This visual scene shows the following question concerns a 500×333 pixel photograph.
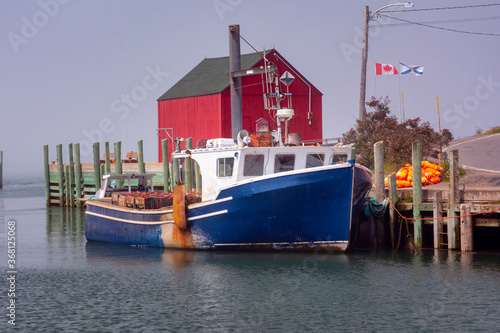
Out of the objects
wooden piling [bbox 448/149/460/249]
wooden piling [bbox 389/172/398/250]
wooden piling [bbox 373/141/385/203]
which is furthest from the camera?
wooden piling [bbox 373/141/385/203]

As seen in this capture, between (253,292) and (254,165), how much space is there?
469 cm

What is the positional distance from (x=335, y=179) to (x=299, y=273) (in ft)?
9.01

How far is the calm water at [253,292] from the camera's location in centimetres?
1304

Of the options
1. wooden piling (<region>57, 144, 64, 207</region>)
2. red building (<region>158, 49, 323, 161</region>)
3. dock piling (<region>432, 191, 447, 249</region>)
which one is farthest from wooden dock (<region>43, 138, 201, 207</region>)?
dock piling (<region>432, 191, 447, 249</region>)

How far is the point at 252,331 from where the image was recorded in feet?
41.3

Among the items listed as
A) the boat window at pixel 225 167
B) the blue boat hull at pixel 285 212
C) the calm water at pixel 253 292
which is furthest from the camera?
the boat window at pixel 225 167

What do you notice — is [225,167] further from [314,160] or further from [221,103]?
[221,103]

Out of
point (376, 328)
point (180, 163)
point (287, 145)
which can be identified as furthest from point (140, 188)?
point (376, 328)

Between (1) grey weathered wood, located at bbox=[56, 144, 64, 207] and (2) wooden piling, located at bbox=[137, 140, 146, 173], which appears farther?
(1) grey weathered wood, located at bbox=[56, 144, 64, 207]

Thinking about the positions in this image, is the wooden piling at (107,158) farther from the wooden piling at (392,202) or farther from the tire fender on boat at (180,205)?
the wooden piling at (392,202)

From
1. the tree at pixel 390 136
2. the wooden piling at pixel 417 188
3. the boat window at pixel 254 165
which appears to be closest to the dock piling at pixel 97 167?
the tree at pixel 390 136

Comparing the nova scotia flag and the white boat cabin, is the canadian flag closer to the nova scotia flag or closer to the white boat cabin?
the nova scotia flag

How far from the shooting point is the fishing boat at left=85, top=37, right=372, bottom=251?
18234 mm

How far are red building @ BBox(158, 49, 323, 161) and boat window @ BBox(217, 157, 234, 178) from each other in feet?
→ 58.1
